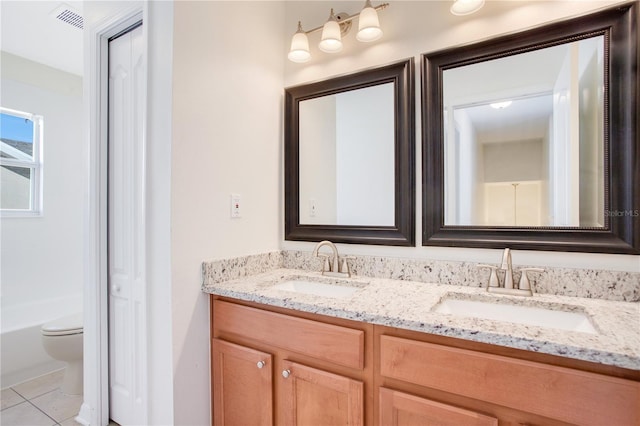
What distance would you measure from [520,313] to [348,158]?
1.04m

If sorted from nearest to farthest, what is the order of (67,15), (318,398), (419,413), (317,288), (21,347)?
(419,413) < (318,398) < (317,288) < (67,15) < (21,347)

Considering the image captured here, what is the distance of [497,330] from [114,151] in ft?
5.98

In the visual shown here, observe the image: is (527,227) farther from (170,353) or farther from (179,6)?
(179,6)

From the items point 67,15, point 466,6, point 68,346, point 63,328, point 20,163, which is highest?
point 67,15

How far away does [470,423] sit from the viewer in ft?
2.86

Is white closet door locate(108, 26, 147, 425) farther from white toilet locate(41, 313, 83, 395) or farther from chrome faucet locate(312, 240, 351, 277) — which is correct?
chrome faucet locate(312, 240, 351, 277)

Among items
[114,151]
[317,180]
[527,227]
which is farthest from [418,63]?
[114,151]

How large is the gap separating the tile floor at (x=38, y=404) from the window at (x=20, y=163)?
1346 millimetres

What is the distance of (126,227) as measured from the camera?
1550 mm

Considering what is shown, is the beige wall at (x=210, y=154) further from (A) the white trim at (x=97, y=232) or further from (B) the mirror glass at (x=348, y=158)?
(A) the white trim at (x=97, y=232)

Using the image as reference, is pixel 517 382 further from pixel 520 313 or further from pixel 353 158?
pixel 353 158

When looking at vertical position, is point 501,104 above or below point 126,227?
above

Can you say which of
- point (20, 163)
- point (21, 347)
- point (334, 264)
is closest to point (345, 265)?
point (334, 264)

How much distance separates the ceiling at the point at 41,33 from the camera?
1946 millimetres
